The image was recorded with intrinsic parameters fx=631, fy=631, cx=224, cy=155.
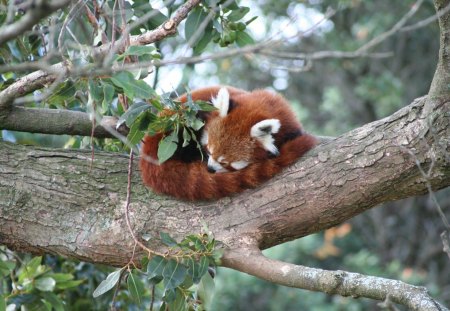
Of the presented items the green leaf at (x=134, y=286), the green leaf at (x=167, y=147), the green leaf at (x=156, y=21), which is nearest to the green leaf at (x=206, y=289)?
the green leaf at (x=134, y=286)

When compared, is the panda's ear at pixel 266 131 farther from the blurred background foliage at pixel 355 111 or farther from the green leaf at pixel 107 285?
the blurred background foliage at pixel 355 111

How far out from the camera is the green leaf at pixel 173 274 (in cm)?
239

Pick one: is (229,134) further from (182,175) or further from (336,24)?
(336,24)

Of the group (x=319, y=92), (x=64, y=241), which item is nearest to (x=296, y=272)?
(x=64, y=241)

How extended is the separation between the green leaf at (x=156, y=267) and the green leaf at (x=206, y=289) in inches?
7.8

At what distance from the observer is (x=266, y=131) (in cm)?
328

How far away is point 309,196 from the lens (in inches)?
102

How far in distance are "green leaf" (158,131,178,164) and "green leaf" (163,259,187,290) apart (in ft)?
1.40

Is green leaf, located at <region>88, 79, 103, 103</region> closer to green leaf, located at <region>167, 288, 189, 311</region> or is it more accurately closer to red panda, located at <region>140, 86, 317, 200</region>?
red panda, located at <region>140, 86, 317, 200</region>

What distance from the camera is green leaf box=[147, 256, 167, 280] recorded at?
2410 millimetres

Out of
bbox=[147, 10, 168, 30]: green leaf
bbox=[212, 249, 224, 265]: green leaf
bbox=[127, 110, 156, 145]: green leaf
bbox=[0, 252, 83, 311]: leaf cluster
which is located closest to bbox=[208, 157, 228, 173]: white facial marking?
bbox=[127, 110, 156, 145]: green leaf

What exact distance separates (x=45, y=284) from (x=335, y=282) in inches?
65.7

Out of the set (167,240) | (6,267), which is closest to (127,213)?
(167,240)

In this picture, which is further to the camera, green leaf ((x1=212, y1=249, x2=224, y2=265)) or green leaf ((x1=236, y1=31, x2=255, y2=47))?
green leaf ((x1=236, y1=31, x2=255, y2=47))
